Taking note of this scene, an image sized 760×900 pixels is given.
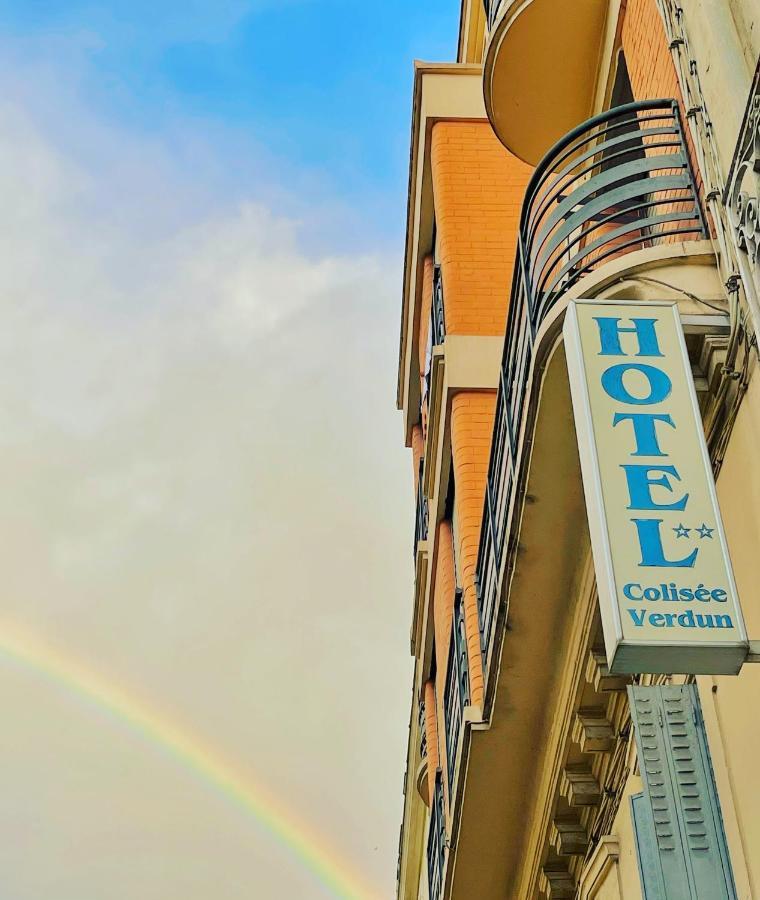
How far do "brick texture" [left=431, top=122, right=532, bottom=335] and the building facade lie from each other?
0.05 meters

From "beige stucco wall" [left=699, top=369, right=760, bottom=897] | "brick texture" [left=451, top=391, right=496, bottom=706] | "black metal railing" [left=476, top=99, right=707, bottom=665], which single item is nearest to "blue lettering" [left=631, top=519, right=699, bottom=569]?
"beige stucco wall" [left=699, top=369, right=760, bottom=897]

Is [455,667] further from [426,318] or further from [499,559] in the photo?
[426,318]

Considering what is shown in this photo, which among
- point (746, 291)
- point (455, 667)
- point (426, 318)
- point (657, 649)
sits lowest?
point (657, 649)

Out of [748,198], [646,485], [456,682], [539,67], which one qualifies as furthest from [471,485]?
[646,485]

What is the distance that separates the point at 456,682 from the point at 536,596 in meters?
4.18

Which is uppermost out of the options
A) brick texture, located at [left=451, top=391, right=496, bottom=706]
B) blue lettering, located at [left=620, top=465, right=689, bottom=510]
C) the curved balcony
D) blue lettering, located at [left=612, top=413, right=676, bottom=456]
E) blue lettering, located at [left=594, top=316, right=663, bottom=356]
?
the curved balcony

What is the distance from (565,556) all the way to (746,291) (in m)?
3.00

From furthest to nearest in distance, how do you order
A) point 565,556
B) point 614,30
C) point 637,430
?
point 614,30 → point 565,556 → point 637,430

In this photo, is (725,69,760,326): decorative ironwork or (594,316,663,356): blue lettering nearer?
(725,69,760,326): decorative ironwork

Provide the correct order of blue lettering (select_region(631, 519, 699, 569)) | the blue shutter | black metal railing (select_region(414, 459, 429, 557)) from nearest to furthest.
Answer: blue lettering (select_region(631, 519, 699, 569)), the blue shutter, black metal railing (select_region(414, 459, 429, 557))

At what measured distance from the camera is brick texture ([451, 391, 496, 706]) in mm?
12539

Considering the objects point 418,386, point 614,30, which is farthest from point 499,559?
point 418,386

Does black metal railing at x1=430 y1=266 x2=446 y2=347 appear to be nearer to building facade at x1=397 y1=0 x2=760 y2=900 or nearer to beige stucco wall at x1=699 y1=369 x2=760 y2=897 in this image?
building facade at x1=397 y1=0 x2=760 y2=900

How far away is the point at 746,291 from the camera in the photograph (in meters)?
6.47
